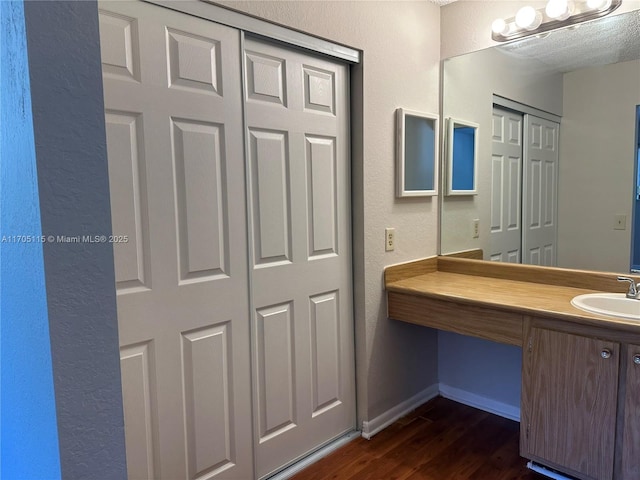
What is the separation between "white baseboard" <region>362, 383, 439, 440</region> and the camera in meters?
2.29

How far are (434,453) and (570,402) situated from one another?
2.36 feet

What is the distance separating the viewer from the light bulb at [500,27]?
7.27ft

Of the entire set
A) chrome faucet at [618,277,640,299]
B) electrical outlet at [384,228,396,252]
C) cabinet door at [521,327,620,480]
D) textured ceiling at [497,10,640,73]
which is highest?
textured ceiling at [497,10,640,73]

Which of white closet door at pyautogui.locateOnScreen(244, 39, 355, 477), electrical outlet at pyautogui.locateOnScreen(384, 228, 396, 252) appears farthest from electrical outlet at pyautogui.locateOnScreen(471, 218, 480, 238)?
white closet door at pyautogui.locateOnScreen(244, 39, 355, 477)

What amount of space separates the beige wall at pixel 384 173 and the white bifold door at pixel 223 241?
0.12 metres

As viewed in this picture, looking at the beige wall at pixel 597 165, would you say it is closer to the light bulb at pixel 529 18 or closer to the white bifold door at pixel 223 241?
the light bulb at pixel 529 18

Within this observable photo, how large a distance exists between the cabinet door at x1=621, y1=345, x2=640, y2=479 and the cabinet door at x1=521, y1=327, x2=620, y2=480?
0.13 ft

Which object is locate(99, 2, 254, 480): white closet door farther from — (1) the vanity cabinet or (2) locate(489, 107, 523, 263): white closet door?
Result: (2) locate(489, 107, 523, 263): white closet door

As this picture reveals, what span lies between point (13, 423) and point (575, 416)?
187 cm

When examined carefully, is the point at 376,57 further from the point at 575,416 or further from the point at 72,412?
the point at 72,412

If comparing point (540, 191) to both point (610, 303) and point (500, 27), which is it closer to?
point (610, 303)

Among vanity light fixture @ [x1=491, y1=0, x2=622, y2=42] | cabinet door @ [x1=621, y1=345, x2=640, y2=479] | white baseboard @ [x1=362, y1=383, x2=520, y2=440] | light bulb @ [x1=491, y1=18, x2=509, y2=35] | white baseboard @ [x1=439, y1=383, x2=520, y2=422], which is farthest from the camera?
white baseboard @ [x1=439, y1=383, x2=520, y2=422]

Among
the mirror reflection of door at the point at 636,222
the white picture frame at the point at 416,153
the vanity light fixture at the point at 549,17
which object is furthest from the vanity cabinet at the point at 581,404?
the vanity light fixture at the point at 549,17

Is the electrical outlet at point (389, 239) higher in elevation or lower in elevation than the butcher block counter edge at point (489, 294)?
higher
